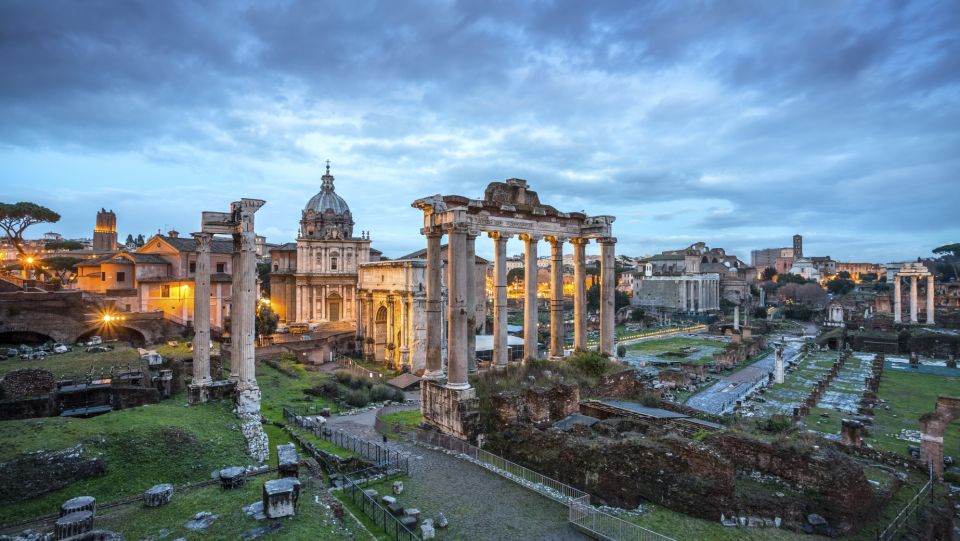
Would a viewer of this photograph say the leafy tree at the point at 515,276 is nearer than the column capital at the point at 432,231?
No

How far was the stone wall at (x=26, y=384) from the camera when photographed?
14688mm

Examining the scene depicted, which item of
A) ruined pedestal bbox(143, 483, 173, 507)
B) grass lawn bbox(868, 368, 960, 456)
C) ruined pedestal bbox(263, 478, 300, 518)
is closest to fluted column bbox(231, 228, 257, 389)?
ruined pedestal bbox(143, 483, 173, 507)

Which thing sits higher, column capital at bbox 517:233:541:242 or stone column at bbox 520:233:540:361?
column capital at bbox 517:233:541:242

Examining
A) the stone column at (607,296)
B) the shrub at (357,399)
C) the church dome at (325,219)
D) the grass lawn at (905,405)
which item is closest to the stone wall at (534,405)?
the stone column at (607,296)

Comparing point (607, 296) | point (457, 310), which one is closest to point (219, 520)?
point (457, 310)

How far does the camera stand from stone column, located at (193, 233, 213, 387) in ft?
56.1

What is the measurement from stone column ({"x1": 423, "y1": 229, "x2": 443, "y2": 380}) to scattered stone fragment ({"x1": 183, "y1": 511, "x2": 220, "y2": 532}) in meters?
9.02

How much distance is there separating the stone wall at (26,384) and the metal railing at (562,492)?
1181cm

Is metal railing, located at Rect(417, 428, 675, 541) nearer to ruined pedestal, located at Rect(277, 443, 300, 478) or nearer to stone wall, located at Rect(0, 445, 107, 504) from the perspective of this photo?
ruined pedestal, located at Rect(277, 443, 300, 478)

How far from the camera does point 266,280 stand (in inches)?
2491

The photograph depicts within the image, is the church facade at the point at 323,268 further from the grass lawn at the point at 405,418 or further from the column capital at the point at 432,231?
the column capital at the point at 432,231

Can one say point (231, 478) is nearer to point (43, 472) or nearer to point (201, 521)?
point (201, 521)

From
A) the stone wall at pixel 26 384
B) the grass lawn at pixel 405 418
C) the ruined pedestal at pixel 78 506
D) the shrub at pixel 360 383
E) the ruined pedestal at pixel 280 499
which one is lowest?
the shrub at pixel 360 383

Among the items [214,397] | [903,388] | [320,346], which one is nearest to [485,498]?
[214,397]
